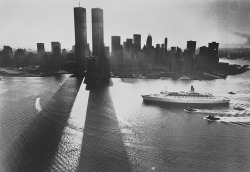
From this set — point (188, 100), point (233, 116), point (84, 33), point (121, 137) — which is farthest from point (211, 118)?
point (84, 33)

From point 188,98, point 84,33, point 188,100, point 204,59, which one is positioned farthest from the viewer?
point 84,33

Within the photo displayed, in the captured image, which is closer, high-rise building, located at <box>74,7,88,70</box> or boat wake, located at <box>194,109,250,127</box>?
boat wake, located at <box>194,109,250,127</box>

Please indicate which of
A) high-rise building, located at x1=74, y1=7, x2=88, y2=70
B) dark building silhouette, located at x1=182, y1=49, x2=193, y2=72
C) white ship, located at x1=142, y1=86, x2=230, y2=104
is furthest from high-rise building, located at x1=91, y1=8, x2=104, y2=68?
white ship, located at x1=142, y1=86, x2=230, y2=104

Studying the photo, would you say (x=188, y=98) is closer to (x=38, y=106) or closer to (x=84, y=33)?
(x=38, y=106)

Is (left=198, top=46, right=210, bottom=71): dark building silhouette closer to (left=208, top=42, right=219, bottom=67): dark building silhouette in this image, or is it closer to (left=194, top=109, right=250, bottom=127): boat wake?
(left=208, top=42, right=219, bottom=67): dark building silhouette

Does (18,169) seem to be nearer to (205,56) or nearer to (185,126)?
(185,126)

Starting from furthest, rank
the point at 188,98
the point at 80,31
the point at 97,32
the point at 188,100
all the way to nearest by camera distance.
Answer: the point at 80,31 → the point at 97,32 → the point at 188,98 → the point at 188,100

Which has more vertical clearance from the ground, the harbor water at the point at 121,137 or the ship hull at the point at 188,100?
the ship hull at the point at 188,100

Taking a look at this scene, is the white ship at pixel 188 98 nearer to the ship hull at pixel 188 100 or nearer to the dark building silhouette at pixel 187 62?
the ship hull at pixel 188 100

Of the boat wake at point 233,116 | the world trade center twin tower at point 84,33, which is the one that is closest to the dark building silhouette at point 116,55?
the world trade center twin tower at point 84,33

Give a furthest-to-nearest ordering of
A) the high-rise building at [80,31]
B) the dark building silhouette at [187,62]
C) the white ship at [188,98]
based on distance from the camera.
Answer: the high-rise building at [80,31]
the dark building silhouette at [187,62]
the white ship at [188,98]

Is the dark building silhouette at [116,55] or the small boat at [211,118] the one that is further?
the dark building silhouette at [116,55]

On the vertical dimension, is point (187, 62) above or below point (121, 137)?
above

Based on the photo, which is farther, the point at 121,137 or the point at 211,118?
the point at 211,118
